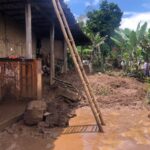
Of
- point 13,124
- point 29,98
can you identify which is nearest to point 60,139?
point 13,124

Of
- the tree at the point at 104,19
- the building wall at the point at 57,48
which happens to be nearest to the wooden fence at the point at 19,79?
the building wall at the point at 57,48

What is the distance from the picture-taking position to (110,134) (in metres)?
9.51

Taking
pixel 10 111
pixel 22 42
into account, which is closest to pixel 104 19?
pixel 22 42

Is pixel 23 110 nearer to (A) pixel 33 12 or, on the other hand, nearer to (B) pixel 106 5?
(A) pixel 33 12

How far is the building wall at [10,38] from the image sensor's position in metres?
14.2

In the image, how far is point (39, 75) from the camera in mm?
11867

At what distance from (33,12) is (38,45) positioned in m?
6.92

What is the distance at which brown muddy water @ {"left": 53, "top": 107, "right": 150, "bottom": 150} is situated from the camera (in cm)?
827

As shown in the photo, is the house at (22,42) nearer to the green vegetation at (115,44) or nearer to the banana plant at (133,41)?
the banana plant at (133,41)

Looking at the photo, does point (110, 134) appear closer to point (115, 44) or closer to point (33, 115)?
point (33, 115)

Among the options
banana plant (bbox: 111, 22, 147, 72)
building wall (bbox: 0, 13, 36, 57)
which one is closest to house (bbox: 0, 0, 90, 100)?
building wall (bbox: 0, 13, 36, 57)

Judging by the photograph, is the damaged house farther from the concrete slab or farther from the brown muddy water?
the brown muddy water

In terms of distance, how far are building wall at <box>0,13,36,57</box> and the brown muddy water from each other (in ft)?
13.3

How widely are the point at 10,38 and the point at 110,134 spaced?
7.38 metres
